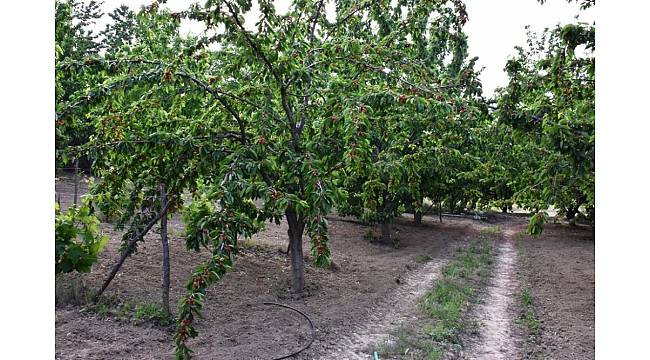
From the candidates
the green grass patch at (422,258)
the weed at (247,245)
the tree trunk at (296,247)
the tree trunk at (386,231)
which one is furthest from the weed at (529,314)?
the weed at (247,245)

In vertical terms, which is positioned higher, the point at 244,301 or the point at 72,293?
the point at 72,293

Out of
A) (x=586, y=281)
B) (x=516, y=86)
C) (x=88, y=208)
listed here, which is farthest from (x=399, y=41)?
(x=586, y=281)

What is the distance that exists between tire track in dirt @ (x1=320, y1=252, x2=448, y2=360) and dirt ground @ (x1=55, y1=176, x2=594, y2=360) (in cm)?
2

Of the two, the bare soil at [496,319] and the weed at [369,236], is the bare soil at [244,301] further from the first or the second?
the weed at [369,236]

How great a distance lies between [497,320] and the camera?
212 inches

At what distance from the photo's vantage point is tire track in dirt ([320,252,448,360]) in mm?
4336

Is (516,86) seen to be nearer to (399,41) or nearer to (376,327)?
(399,41)

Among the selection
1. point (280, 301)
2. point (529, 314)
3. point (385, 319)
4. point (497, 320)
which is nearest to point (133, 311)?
point (280, 301)

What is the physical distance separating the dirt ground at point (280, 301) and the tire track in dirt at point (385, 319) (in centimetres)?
2

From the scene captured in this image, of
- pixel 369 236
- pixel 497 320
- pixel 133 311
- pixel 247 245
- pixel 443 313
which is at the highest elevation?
pixel 247 245

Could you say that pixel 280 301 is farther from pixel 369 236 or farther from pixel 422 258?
pixel 369 236

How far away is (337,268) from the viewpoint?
754 cm

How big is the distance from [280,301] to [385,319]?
49.3 inches

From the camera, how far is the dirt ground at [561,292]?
4621 mm
